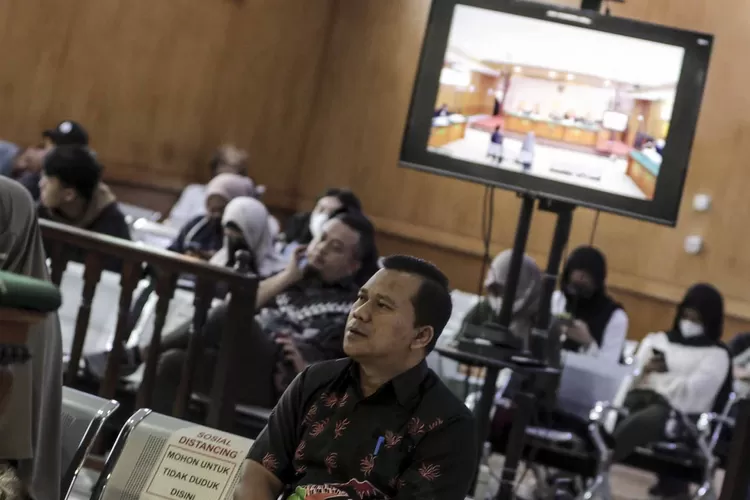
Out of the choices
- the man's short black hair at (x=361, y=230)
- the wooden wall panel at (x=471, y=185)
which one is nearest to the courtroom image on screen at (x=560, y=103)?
the man's short black hair at (x=361, y=230)

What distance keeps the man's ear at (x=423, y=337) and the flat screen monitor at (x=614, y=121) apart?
177 cm

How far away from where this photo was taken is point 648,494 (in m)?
5.89

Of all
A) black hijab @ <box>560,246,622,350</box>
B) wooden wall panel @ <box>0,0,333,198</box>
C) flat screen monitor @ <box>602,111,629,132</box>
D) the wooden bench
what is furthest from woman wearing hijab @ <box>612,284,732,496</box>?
wooden wall panel @ <box>0,0,333,198</box>

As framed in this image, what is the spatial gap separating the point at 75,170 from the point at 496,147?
6.77ft

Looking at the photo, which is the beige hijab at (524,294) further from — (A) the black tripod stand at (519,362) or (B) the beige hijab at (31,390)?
(B) the beige hijab at (31,390)

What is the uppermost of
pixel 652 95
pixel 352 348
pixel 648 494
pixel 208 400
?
pixel 652 95

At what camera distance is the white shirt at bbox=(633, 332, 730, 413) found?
5.09m

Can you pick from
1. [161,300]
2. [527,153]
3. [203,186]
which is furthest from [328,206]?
[203,186]

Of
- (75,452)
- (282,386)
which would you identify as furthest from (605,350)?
(75,452)

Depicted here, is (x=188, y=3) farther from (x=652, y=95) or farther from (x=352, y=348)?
(x=352, y=348)

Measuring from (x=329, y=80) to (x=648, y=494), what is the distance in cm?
410

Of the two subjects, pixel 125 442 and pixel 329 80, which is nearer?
pixel 125 442

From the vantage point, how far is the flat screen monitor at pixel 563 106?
3506 millimetres

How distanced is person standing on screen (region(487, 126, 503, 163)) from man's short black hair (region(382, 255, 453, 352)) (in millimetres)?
1529
